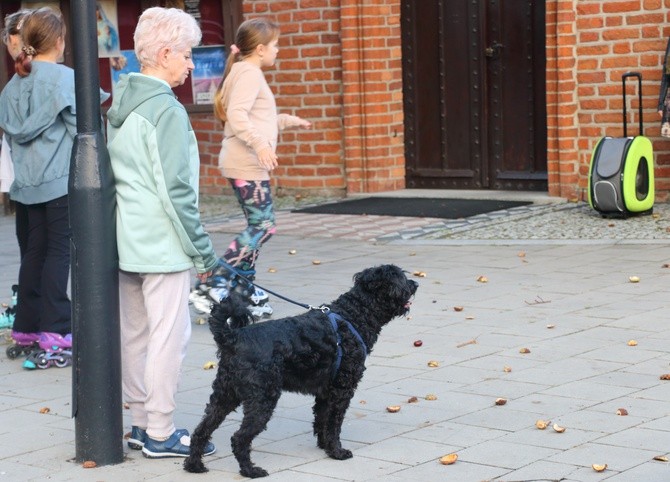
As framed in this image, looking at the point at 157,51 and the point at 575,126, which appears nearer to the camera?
the point at 157,51

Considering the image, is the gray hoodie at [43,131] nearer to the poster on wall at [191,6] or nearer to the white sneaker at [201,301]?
the white sneaker at [201,301]

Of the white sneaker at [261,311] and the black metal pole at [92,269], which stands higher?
the black metal pole at [92,269]

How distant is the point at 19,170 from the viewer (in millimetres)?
7449

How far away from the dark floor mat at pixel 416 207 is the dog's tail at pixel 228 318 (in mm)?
7891

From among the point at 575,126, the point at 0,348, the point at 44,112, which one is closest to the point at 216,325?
the point at 44,112

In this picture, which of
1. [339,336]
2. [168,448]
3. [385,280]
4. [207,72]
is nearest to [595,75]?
[207,72]

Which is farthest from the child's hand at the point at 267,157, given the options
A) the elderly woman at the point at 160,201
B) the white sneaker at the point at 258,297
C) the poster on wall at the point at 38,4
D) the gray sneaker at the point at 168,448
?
the poster on wall at the point at 38,4

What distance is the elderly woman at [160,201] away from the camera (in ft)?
17.8

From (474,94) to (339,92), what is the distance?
5.11 feet

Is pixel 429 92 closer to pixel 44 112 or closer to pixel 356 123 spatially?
pixel 356 123

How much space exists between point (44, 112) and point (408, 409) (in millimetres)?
2724

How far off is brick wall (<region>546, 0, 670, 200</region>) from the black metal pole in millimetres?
8439

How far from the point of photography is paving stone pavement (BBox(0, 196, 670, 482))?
545 centimetres

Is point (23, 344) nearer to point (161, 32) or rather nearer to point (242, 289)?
point (242, 289)
